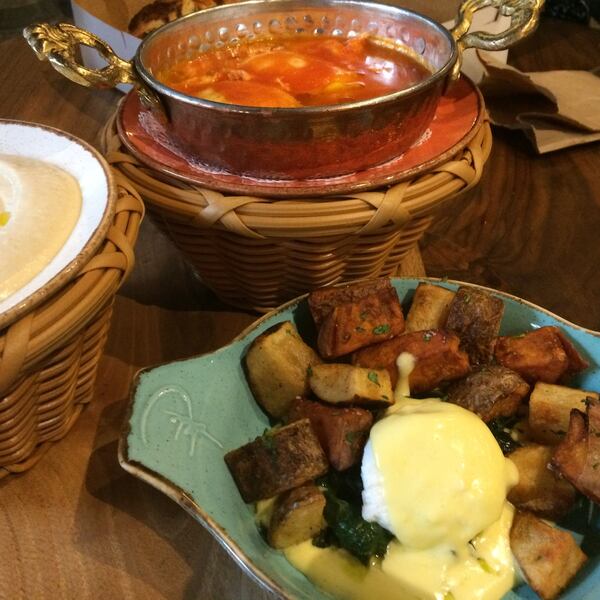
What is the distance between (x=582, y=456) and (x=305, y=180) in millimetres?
508

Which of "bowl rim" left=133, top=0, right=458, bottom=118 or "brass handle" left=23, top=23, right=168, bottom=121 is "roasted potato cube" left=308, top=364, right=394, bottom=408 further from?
"brass handle" left=23, top=23, right=168, bottom=121

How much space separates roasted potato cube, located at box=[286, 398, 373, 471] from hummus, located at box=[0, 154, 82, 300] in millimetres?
377

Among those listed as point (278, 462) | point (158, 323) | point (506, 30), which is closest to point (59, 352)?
point (278, 462)

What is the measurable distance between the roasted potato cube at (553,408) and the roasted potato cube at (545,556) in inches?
4.9

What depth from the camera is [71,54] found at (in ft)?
2.96

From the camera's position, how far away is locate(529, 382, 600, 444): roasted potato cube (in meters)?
0.77

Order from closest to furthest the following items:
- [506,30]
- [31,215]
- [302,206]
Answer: [31,215] → [302,206] → [506,30]

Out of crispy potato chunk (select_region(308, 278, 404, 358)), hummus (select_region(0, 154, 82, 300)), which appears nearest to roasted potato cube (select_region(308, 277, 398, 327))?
crispy potato chunk (select_region(308, 278, 404, 358))

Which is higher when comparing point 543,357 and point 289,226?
point 289,226

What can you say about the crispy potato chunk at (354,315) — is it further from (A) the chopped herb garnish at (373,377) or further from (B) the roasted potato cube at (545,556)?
(B) the roasted potato cube at (545,556)

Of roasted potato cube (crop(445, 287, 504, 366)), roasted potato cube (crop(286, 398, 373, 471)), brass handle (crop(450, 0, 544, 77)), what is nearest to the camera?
roasted potato cube (crop(286, 398, 373, 471))

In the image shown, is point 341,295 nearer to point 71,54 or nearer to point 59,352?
point 59,352

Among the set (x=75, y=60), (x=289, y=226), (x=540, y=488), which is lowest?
(x=540, y=488)

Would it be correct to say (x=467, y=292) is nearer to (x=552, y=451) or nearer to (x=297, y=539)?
(x=552, y=451)
